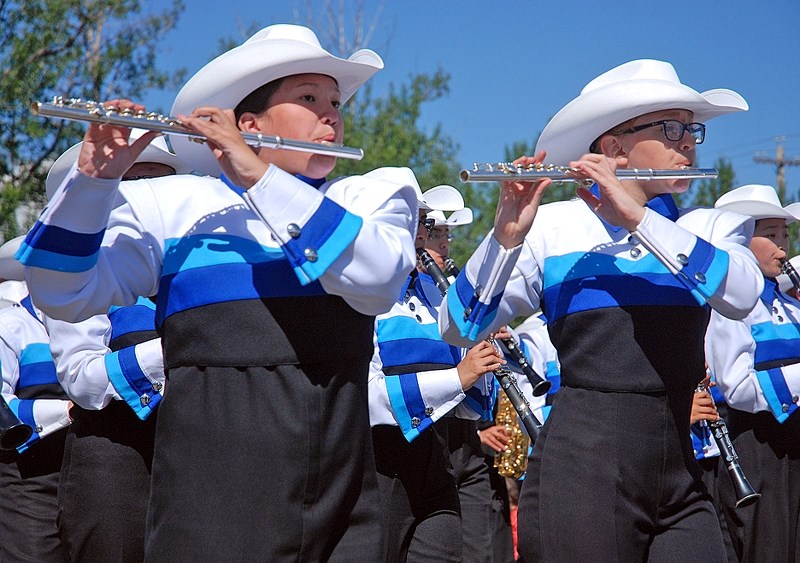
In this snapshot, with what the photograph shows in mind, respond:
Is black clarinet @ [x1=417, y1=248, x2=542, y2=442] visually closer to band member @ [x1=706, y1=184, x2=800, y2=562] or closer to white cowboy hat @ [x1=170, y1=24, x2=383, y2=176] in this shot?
band member @ [x1=706, y1=184, x2=800, y2=562]

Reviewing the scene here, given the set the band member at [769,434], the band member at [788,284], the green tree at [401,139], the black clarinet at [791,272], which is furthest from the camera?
the green tree at [401,139]

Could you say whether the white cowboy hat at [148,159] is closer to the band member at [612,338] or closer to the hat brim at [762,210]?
the band member at [612,338]

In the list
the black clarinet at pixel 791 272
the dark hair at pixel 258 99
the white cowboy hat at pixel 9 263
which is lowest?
the black clarinet at pixel 791 272

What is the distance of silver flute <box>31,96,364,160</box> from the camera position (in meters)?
3.08

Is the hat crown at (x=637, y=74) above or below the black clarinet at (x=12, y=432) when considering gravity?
above

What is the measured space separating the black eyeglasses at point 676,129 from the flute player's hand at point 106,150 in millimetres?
1974

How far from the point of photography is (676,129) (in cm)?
439

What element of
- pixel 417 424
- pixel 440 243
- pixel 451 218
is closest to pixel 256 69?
pixel 417 424

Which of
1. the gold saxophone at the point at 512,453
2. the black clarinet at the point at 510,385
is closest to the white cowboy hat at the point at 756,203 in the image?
the black clarinet at the point at 510,385

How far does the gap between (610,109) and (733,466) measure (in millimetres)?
2044

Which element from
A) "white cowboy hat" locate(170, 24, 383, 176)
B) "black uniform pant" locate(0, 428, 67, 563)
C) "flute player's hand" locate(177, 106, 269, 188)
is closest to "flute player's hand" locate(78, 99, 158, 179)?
"flute player's hand" locate(177, 106, 269, 188)

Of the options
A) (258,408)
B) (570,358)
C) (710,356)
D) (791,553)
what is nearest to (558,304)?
(570,358)

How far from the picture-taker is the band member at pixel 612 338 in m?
3.87

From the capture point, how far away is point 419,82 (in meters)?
21.1
